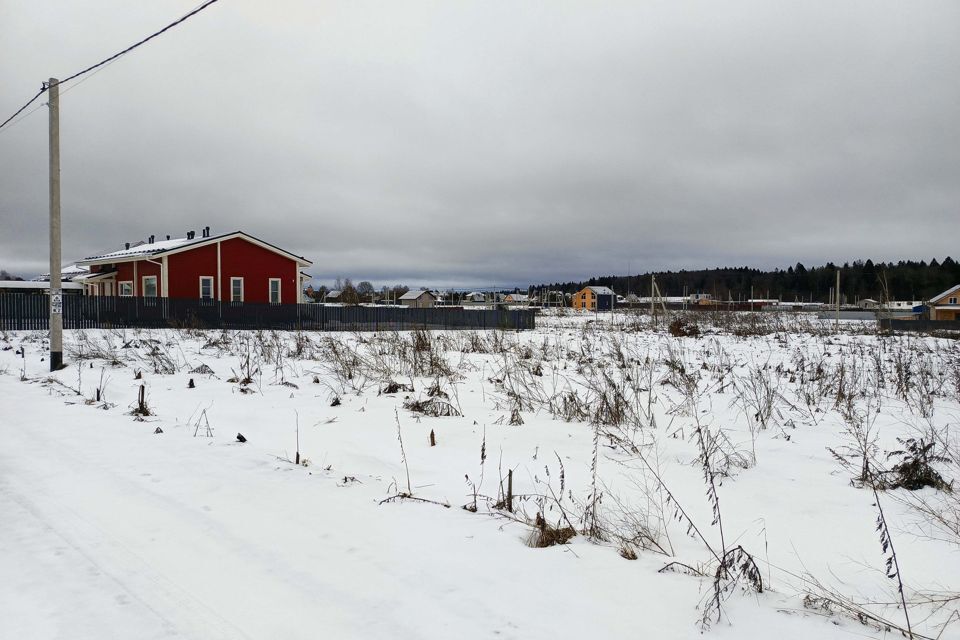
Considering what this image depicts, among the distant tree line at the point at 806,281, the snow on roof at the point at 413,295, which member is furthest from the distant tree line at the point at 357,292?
the distant tree line at the point at 806,281

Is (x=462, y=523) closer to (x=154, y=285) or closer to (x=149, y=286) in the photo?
(x=154, y=285)

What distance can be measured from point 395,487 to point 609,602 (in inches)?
72.1

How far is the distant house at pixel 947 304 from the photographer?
53719mm

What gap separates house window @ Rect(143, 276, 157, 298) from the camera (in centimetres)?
2694

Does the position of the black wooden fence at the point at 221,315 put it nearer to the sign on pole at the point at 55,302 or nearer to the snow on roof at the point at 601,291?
the sign on pole at the point at 55,302

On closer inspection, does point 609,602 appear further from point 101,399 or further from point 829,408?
point 101,399

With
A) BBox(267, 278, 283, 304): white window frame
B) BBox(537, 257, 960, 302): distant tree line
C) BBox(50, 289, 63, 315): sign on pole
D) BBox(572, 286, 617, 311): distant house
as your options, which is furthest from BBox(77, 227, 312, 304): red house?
BBox(572, 286, 617, 311): distant house

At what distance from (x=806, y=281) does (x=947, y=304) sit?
58997 mm

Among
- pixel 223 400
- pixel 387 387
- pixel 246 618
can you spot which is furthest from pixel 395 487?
pixel 223 400

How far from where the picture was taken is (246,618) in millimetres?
2135

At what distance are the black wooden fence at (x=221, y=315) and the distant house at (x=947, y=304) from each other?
169ft

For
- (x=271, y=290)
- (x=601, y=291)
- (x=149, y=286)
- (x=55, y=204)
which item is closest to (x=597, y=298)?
(x=601, y=291)

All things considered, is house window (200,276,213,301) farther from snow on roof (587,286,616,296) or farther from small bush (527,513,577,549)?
snow on roof (587,286,616,296)

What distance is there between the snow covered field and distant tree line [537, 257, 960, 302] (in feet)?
225
